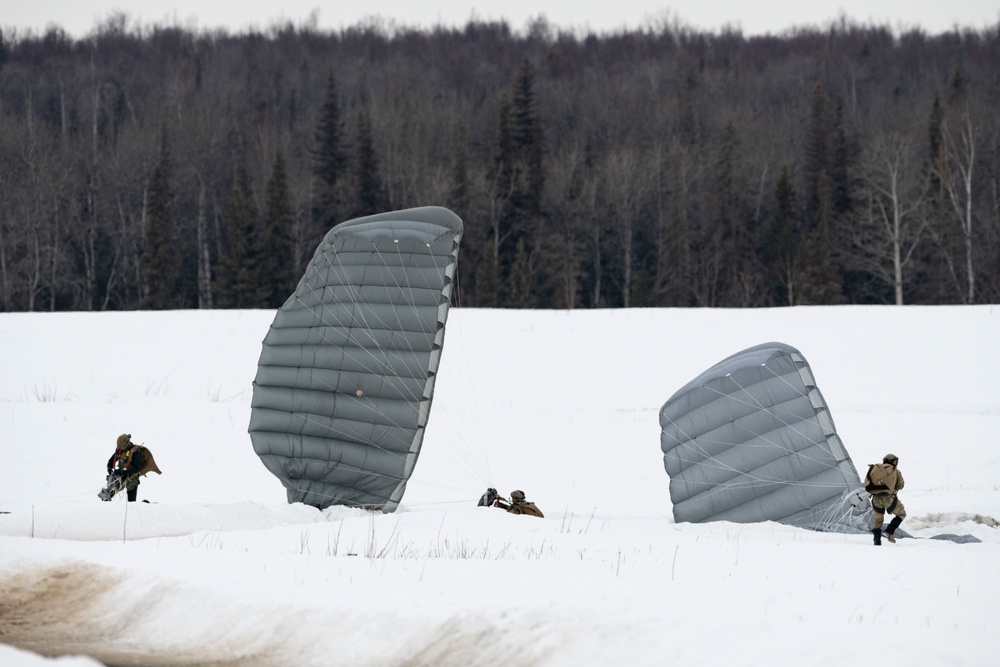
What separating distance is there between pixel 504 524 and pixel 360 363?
2.45 metres

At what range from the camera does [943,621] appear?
18.9ft

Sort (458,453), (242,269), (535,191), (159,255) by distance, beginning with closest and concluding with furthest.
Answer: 1. (458,453)
2. (242,269)
3. (159,255)
4. (535,191)

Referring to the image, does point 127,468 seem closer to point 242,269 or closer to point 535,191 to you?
point 242,269

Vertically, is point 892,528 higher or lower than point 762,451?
lower

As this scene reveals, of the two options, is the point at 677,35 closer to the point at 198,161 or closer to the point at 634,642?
the point at 198,161

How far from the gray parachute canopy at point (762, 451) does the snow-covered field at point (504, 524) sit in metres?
0.49

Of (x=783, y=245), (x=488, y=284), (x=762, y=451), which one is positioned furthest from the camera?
(x=783, y=245)

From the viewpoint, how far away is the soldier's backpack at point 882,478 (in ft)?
31.9

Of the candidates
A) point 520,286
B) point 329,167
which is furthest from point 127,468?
point 329,167

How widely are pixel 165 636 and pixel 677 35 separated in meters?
98.9

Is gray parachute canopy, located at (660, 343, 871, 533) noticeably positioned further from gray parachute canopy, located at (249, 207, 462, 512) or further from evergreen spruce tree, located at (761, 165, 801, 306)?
evergreen spruce tree, located at (761, 165, 801, 306)

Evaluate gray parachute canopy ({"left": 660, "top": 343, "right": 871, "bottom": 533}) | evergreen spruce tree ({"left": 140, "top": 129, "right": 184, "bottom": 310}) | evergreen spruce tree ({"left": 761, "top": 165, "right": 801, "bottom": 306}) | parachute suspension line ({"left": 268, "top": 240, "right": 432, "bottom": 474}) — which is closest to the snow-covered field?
gray parachute canopy ({"left": 660, "top": 343, "right": 871, "bottom": 533})

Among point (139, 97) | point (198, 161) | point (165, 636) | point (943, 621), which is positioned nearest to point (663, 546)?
point (943, 621)

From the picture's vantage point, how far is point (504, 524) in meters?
10.5
